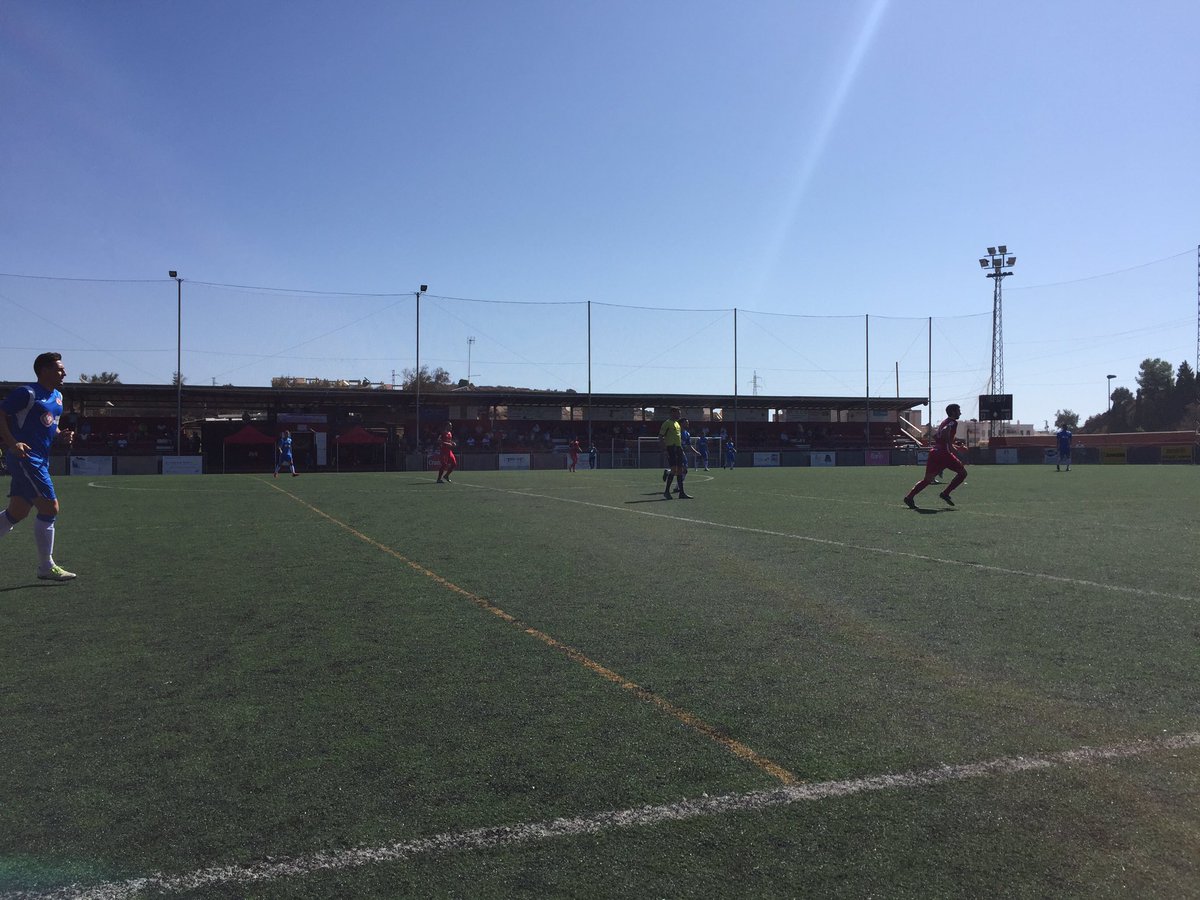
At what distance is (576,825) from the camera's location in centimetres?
277

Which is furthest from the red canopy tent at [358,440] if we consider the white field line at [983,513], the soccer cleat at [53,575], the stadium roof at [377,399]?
the soccer cleat at [53,575]

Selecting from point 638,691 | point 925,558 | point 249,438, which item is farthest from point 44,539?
point 249,438

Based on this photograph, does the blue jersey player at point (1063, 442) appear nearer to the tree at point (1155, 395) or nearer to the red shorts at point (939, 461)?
the red shorts at point (939, 461)

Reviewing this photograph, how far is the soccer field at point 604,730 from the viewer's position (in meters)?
2.54

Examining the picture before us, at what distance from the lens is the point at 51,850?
2.62 metres

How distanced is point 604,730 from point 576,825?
0.86 metres

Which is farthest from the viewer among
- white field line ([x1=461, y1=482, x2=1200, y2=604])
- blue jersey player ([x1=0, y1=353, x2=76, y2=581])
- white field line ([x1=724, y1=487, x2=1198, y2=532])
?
white field line ([x1=724, y1=487, x2=1198, y2=532])

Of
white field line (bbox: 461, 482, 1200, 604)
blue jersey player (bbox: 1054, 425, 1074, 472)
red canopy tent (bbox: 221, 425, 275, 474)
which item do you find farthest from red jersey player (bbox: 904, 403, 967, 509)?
red canopy tent (bbox: 221, 425, 275, 474)

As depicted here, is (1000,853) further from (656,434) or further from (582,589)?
(656,434)

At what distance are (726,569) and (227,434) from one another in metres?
46.7

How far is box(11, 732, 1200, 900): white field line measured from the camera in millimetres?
2432

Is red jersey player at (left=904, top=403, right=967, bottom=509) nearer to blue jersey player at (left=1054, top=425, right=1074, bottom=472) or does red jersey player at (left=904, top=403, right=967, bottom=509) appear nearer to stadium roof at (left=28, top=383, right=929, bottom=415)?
blue jersey player at (left=1054, top=425, right=1074, bottom=472)

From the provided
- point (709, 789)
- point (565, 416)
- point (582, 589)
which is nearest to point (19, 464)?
point (582, 589)

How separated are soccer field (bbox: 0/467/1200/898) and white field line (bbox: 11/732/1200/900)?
0.01m
